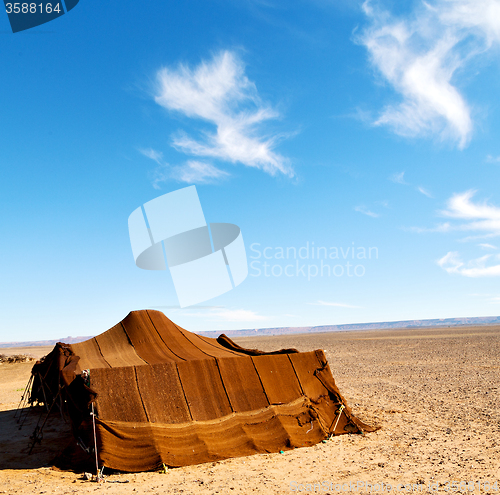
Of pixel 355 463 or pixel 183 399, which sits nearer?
pixel 355 463

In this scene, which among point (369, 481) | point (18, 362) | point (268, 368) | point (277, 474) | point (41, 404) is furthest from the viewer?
point (18, 362)

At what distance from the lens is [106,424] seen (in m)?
8.39

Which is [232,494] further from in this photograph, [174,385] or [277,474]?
[174,385]

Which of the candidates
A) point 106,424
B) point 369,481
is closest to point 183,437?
point 106,424

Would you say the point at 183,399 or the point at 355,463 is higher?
the point at 183,399

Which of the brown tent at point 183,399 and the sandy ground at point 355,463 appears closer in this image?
the sandy ground at point 355,463

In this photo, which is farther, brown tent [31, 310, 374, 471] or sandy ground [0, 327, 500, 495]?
brown tent [31, 310, 374, 471]

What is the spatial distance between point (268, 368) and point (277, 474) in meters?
3.14

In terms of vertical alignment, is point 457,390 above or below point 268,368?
below

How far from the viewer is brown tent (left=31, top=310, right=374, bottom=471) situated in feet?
27.9

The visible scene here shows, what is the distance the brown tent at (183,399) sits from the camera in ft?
27.9

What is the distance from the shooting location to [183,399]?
30.7 ft

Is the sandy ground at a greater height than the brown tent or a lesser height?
lesser

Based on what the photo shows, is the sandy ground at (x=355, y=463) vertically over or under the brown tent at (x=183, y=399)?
under
